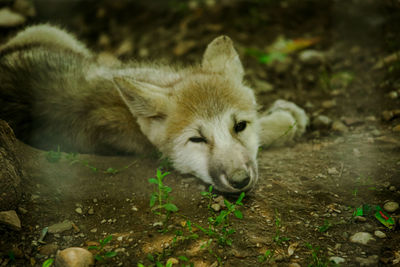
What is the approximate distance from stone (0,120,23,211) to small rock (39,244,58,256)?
433 millimetres

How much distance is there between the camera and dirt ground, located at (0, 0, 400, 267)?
2467 millimetres

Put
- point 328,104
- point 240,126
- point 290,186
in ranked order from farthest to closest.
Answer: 1. point 328,104
2. point 240,126
3. point 290,186

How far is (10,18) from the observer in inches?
235

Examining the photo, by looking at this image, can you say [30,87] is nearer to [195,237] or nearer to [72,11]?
[195,237]

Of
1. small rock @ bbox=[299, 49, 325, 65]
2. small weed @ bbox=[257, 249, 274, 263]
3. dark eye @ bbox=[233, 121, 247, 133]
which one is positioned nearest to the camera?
small weed @ bbox=[257, 249, 274, 263]

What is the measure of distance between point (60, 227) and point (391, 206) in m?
2.63

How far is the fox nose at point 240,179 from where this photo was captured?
3.01 metres

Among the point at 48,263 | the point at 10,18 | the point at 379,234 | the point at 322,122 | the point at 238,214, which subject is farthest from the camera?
the point at 10,18

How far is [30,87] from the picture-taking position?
3861mm

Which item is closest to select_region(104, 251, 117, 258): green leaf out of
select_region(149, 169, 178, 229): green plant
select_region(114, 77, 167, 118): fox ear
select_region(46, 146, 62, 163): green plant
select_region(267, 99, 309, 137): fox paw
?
select_region(149, 169, 178, 229): green plant

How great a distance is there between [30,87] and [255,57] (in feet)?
12.9

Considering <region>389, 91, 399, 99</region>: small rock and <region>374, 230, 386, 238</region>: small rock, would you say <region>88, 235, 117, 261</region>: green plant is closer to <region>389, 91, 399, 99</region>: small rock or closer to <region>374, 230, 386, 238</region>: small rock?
<region>374, 230, 386, 238</region>: small rock

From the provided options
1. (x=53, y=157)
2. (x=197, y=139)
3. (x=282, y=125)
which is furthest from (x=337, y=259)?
(x=53, y=157)

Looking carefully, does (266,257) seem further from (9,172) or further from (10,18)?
(10,18)
